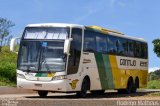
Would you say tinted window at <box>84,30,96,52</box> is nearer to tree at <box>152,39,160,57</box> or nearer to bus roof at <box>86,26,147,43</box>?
bus roof at <box>86,26,147,43</box>

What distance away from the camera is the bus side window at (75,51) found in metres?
22.0

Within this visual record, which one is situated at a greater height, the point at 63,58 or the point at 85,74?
the point at 63,58

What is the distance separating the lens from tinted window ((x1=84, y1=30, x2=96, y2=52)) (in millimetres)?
23409

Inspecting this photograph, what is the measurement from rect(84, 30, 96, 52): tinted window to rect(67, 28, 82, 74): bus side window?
2.00 feet

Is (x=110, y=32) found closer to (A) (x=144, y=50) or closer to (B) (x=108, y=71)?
(B) (x=108, y=71)

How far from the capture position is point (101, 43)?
25.3 meters

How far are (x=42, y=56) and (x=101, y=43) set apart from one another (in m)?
4.55

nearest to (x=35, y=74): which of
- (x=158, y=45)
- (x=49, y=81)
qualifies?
(x=49, y=81)

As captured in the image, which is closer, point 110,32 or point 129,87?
point 110,32

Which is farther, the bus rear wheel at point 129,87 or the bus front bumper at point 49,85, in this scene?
the bus rear wheel at point 129,87

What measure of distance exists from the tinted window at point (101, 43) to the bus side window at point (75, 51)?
2152 mm

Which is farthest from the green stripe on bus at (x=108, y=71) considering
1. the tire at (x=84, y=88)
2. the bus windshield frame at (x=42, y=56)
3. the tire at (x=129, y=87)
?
the bus windshield frame at (x=42, y=56)

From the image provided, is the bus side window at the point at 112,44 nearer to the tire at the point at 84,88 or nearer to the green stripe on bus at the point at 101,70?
the green stripe on bus at the point at 101,70

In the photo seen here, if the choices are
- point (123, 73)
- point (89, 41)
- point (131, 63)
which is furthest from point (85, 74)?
point (131, 63)
